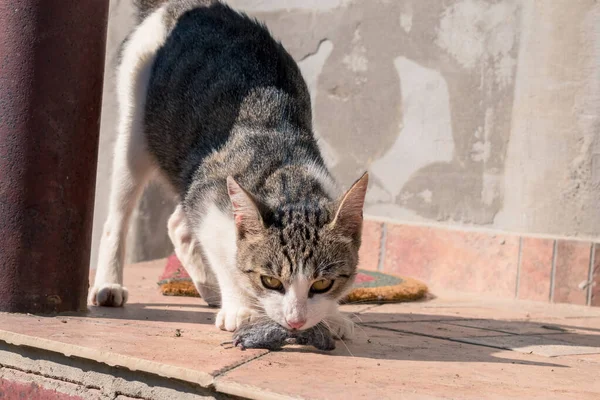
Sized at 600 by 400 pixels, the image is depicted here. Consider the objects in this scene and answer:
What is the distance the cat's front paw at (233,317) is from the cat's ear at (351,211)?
48 centimetres

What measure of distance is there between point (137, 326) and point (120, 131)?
1376 mm

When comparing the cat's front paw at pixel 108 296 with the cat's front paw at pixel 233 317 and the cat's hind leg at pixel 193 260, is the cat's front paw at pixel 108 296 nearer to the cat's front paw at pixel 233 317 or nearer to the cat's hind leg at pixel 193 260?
the cat's hind leg at pixel 193 260

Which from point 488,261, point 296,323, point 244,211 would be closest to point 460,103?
point 488,261

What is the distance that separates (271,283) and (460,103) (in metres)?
2.50

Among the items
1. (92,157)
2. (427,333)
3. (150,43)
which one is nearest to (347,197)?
(427,333)

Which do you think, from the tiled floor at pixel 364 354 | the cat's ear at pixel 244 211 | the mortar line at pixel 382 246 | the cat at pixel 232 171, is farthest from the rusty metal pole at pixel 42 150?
the mortar line at pixel 382 246

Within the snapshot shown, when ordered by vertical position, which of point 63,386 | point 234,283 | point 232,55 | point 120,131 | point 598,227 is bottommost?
point 63,386

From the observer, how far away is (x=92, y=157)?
3277mm

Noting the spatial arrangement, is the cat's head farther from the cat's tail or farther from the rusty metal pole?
the cat's tail

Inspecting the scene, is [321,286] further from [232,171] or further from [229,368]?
[232,171]

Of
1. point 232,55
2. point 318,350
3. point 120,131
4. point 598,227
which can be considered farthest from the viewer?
point 598,227

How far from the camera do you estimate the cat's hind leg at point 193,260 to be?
3.84m

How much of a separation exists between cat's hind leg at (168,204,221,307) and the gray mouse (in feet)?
3.17

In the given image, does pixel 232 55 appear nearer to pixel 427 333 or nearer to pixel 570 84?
pixel 427 333
